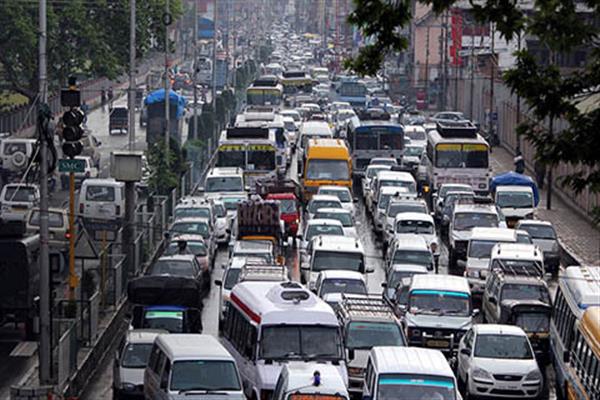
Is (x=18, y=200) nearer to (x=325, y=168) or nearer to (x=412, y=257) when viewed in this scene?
(x=325, y=168)

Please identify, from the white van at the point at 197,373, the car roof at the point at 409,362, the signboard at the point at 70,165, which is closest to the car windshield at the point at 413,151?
the signboard at the point at 70,165

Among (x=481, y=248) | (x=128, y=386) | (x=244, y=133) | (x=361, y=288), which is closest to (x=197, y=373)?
(x=128, y=386)

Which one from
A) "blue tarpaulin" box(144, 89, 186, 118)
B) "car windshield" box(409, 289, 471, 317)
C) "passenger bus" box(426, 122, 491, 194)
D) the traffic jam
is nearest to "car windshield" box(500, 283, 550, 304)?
the traffic jam

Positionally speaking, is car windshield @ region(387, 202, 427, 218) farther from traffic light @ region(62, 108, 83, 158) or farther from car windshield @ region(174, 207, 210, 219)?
traffic light @ region(62, 108, 83, 158)

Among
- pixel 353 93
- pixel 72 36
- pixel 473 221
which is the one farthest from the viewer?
pixel 353 93

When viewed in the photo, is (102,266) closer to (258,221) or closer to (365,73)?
(258,221)

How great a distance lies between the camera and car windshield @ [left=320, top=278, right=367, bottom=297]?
3784 cm

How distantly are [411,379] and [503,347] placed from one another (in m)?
6.01

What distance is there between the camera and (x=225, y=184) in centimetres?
5753

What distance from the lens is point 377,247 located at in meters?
53.8

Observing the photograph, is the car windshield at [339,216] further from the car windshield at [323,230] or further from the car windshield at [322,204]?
the car windshield at [323,230]

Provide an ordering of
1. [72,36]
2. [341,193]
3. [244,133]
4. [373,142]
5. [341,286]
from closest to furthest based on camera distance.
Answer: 1. [341,286]
2. [341,193]
3. [244,133]
4. [373,142]
5. [72,36]

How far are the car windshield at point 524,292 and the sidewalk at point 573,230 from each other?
1397cm

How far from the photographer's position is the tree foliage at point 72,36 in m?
72.2
